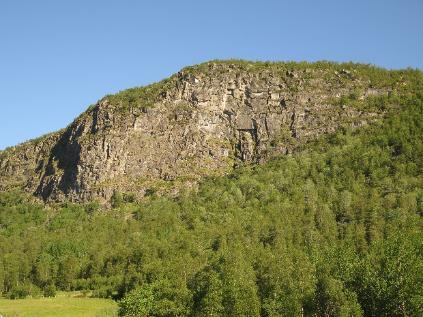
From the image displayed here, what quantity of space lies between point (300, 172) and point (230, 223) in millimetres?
45131

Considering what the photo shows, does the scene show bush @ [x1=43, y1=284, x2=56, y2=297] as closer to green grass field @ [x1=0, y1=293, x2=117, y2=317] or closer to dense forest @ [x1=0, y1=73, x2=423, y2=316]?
dense forest @ [x1=0, y1=73, x2=423, y2=316]

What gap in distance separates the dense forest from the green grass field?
21.5ft

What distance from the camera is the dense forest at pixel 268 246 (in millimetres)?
75000

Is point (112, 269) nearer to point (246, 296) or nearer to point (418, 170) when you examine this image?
point (246, 296)

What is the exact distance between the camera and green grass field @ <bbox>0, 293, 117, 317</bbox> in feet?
336

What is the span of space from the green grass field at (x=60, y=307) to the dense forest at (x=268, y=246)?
6552mm

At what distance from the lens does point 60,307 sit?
111750 mm

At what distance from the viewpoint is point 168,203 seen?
19588cm

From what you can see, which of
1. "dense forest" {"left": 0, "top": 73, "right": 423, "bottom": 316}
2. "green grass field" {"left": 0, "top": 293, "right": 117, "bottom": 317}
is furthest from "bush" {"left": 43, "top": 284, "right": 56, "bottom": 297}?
"green grass field" {"left": 0, "top": 293, "right": 117, "bottom": 317}

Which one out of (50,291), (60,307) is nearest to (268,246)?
(60,307)

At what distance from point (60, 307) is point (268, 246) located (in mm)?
46952

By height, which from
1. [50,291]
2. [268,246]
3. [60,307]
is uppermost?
[268,246]

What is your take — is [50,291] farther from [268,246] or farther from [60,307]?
[268,246]

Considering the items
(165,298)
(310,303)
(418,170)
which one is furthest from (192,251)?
(418,170)
